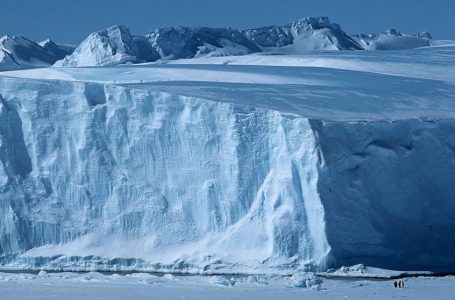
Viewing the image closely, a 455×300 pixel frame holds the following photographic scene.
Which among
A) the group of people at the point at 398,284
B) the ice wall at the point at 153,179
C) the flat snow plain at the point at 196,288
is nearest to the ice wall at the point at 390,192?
the ice wall at the point at 153,179

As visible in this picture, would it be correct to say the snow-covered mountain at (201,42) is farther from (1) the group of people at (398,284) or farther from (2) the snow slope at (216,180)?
(1) the group of people at (398,284)

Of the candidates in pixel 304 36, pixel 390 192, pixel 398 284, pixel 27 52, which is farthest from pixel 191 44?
pixel 398 284

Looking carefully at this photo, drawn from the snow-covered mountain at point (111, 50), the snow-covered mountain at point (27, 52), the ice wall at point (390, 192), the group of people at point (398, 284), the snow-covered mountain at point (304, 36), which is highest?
the snow-covered mountain at point (304, 36)

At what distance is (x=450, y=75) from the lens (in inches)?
800

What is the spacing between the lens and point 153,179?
15219 millimetres

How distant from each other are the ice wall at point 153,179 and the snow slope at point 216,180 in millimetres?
18

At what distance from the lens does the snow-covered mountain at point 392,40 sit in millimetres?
44438

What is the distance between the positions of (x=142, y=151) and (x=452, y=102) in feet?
19.1

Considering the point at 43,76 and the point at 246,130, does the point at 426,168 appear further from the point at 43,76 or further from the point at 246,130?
the point at 43,76

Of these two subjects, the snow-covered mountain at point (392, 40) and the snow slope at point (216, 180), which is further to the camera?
the snow-covered mountain at point (392, 40)

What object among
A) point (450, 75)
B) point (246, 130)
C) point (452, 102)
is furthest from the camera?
point (450, 75)

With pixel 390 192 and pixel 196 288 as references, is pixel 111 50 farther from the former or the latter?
pixel 196 288

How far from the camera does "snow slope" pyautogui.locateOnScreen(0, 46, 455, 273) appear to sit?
14.2 meters

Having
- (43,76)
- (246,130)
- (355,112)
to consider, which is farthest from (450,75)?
(43,76)
